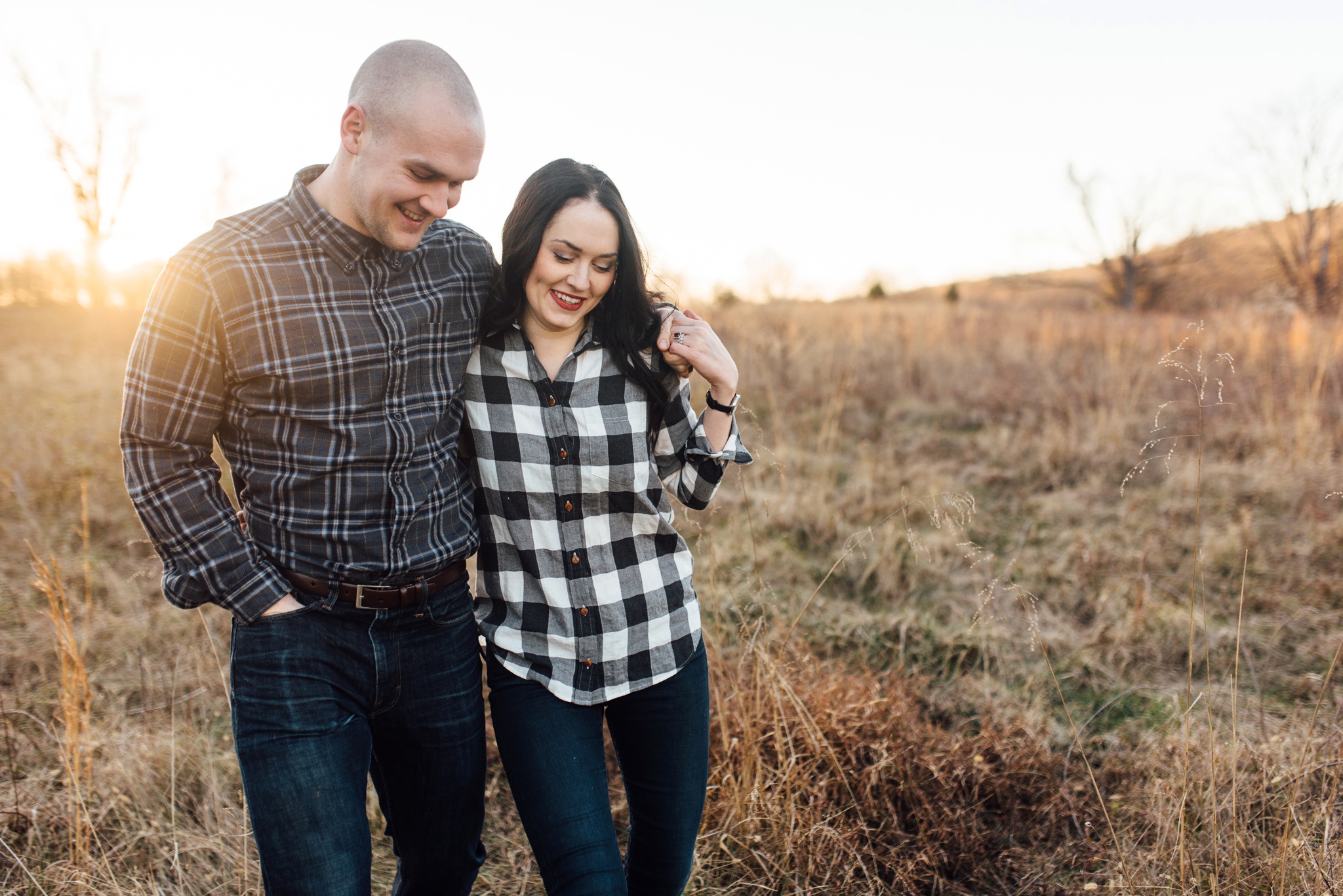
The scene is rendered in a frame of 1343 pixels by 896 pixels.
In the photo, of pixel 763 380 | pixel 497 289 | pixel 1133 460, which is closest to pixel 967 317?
pixel 763 380

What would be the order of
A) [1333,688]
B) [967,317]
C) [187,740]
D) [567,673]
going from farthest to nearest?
[967,317], [1333,688], [187,740], [567,673]

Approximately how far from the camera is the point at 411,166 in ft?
4.97

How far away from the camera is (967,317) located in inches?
493

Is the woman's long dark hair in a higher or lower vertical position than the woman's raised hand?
higher

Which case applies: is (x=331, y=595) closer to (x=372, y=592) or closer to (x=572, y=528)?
(x=372, y=592)

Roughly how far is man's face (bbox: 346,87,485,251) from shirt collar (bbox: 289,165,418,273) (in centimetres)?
5

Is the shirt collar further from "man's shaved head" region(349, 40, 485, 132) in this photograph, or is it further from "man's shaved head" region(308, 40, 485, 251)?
"man's shaved head" region(349, 40, 485, 132)

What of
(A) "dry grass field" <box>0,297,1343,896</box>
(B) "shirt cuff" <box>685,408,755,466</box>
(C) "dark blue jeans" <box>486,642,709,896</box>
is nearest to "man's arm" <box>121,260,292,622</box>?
(C) "dark blue jeans" <box>486,642,709,896</box>

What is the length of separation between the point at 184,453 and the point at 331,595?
0.41 meters

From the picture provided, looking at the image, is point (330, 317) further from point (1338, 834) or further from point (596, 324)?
point (1338, 834)

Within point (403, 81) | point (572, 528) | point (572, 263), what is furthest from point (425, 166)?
point (572, 528)

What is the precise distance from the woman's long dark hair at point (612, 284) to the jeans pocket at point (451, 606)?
2.02ft

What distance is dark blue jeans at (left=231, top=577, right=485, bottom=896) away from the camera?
139 centimetres

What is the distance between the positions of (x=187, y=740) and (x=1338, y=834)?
3.87 m
